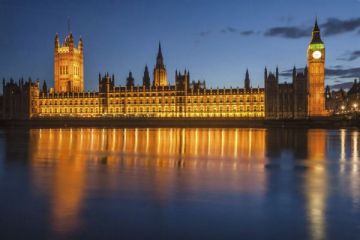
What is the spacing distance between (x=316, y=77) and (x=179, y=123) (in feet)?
97.4

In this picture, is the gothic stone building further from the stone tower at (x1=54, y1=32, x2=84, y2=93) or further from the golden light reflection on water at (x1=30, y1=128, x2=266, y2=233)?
the golden light reflection on water at (x1=30, y1=128, x2=266, y2=233)

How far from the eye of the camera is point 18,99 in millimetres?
102938

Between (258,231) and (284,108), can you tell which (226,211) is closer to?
(258,231)

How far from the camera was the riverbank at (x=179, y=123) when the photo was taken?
6794 cm

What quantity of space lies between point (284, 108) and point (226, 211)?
7971 cm

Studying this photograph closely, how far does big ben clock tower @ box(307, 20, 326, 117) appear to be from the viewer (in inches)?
3418

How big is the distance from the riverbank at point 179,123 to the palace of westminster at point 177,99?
9.67 m

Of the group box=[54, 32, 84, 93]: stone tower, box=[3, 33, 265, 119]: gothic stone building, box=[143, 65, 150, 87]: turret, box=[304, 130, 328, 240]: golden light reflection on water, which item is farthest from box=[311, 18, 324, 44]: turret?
box=[304, 130, 328, 240]: golden light reflection on water

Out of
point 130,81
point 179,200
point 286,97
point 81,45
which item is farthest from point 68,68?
point 179,200

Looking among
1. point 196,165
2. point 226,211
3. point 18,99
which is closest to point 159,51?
point 18,99

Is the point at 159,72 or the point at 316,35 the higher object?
the point at 316,35

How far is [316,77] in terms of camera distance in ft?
290

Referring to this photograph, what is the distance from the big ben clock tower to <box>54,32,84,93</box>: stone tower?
189ft

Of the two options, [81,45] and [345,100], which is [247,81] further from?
[81,45]
